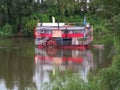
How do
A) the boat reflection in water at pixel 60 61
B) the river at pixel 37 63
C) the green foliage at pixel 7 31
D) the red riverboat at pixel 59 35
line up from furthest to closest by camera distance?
1. the green foliage at pixel 7 31
2. the red riverboat at pixel 59 35
3. the boat reflection in water at pixel 60 61
4. the river at pixel 37 63

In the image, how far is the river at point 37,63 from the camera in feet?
48.8

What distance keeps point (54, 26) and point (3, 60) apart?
917cm

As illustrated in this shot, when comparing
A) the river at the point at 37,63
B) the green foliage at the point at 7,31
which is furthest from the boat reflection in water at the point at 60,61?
the green foliage at the point at 7,31

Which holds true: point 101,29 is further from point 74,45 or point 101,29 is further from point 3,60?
point 74,45

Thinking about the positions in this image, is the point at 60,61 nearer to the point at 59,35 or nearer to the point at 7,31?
the point at 59,35

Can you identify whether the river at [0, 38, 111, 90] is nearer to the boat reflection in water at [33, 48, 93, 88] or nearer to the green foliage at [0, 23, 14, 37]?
the boat reflection in water at [33, 48, 93, 88]

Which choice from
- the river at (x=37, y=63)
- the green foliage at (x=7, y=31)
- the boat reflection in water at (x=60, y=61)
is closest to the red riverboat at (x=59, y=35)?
the river at (x=37, y=63)

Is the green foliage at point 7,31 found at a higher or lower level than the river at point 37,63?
lower

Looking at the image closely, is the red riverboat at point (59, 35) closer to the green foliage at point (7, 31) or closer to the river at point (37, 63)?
the river at point (37, 63)

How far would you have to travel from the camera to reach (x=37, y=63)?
776 inches

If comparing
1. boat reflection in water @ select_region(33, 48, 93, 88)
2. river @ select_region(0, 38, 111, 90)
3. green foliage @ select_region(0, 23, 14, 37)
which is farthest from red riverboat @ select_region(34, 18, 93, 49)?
green foliage @ select_region(0, 23, 14, 37)

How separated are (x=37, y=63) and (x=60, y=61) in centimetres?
126

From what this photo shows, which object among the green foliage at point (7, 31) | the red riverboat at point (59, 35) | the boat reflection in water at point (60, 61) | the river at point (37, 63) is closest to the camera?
the river at point (37, 63)

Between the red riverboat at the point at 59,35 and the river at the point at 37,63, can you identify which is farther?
the red riverboat at the point at 59,35
